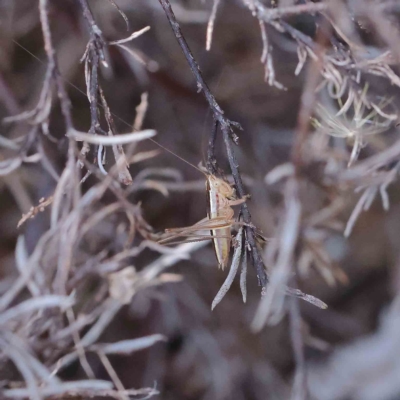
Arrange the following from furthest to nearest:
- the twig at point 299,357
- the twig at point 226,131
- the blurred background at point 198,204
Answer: the blurred background at point 198,204 → the twig at point 299,357 → the twig at point 226,131

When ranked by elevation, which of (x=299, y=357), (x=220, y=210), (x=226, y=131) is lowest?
(x=299, y=357)

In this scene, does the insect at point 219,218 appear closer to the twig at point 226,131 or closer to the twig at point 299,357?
the twig at point 226,131

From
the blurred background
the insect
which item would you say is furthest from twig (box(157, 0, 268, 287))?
the blurred background

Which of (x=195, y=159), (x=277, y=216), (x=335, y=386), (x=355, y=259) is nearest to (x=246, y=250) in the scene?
(x=277, y=216)

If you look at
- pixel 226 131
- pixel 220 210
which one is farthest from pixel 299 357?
pixel 226 131

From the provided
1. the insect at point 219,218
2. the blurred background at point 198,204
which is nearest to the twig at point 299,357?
the blurred background at point 198,204

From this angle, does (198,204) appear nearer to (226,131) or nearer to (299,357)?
(299,357)

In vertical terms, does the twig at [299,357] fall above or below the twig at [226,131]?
below

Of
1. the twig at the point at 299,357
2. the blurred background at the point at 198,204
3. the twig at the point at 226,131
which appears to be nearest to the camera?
the twig at the point at 226,131
